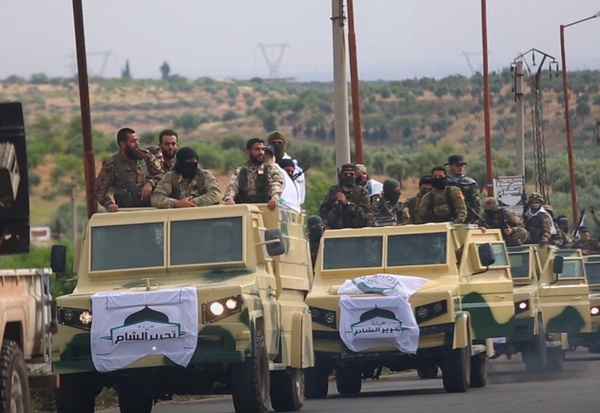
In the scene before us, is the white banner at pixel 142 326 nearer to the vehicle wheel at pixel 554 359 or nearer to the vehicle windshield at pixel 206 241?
the vehicle windshield at pixel 206 241

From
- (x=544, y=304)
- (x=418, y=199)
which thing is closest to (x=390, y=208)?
(x=418, y=199)

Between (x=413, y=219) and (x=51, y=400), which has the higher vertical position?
(x=413, y=219)

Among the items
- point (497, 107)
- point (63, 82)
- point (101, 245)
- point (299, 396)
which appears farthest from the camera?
point (63, 82)

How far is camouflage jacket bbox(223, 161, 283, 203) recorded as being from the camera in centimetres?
1821

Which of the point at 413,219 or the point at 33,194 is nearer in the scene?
the point at 413,219

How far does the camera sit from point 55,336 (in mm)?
15961

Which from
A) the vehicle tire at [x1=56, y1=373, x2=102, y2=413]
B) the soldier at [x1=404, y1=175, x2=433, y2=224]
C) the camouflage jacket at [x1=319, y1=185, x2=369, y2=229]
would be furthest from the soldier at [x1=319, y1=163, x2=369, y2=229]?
the vehicle tire at [x1=56, y1=373, x2=102, y2=413]

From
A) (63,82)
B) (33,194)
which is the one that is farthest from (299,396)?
(63,82)

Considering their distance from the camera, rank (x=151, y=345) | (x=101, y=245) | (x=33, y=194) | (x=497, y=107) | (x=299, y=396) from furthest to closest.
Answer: (x=497, y=107), (x=33, y=194), (x=299, y=396), (x=101, y=245), (x=151, y=345)

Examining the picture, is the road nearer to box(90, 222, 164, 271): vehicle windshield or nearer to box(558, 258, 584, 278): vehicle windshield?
box(558, 258, 584, 278): vehicle windshield

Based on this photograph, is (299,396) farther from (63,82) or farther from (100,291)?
(63,82)

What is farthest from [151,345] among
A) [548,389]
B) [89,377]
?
[548,389]

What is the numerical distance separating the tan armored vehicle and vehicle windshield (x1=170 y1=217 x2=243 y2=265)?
220 centimetres

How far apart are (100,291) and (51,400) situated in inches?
126
